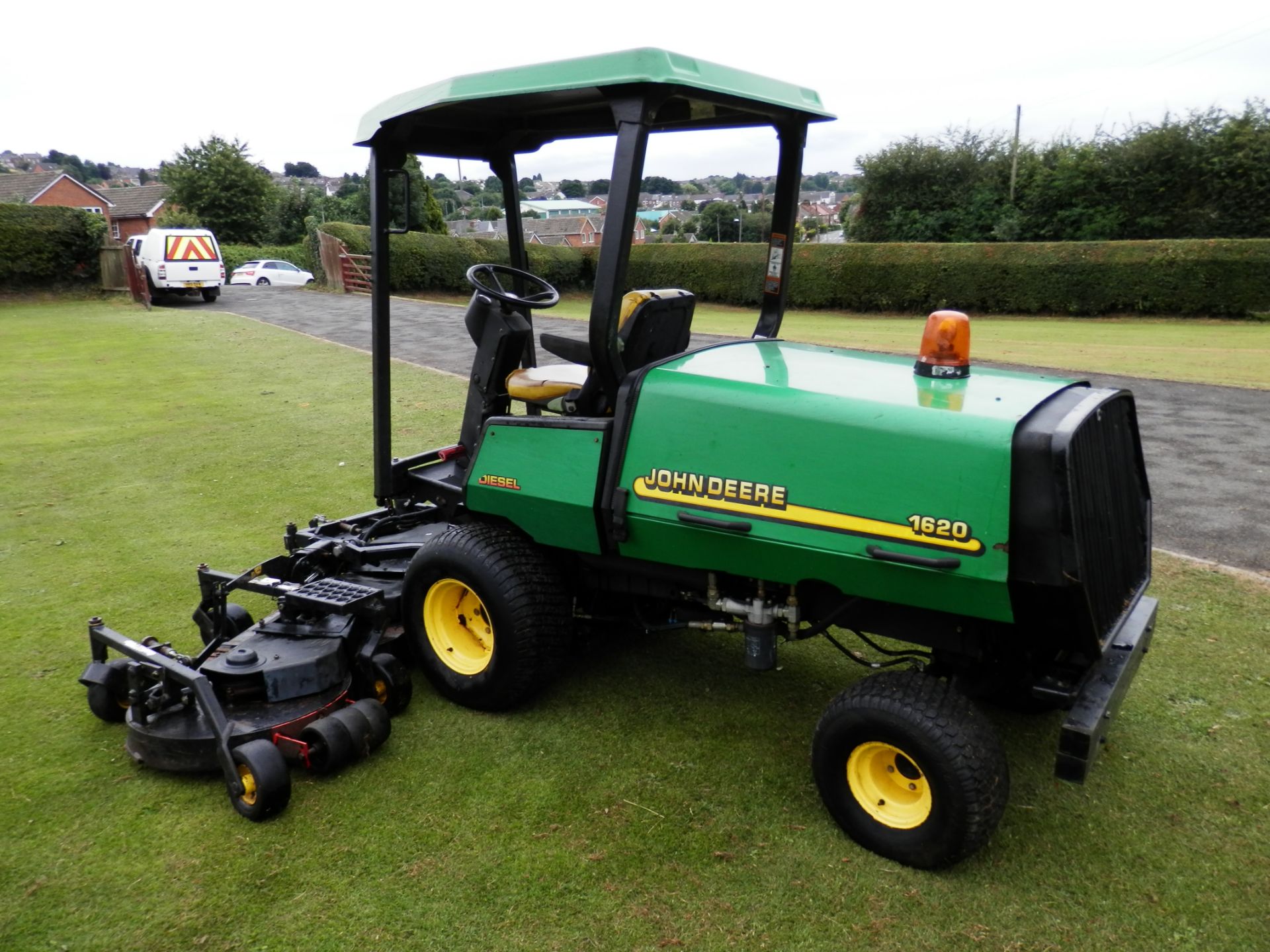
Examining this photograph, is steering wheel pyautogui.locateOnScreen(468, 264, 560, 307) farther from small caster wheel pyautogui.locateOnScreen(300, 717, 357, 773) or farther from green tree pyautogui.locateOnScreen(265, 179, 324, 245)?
green tree pyautogui.locateOnScreen(265, 179, 324, 245)

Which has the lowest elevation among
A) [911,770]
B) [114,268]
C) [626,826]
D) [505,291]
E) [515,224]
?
[626,826]

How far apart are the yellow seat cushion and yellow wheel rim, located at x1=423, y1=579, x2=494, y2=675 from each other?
0.81 meters

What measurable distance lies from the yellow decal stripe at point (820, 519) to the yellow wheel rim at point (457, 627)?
3.34 feet

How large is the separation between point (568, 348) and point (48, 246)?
22411 millimetres

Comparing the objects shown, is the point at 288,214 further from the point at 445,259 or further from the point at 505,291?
the point at 505,291

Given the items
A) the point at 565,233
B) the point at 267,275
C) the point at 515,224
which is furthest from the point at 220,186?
the point at 515,224

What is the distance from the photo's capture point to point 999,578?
102 inches

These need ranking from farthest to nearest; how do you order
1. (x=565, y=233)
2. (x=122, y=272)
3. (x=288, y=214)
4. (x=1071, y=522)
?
1. (x=288, y=214)
2. (x=565, y=233)
3. (x=122, y=272)
4. (x=1071, y=522)

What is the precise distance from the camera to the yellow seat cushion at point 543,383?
3.84 m

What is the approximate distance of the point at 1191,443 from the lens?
27.9 feet

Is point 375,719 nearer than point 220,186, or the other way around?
point 375,719

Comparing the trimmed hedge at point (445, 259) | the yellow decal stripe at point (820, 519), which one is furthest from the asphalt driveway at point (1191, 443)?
the trimmed hedge at point (445, 259)

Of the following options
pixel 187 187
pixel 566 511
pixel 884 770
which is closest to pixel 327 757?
pixel 566 511

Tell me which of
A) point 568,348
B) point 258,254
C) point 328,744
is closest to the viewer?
point 328,744
